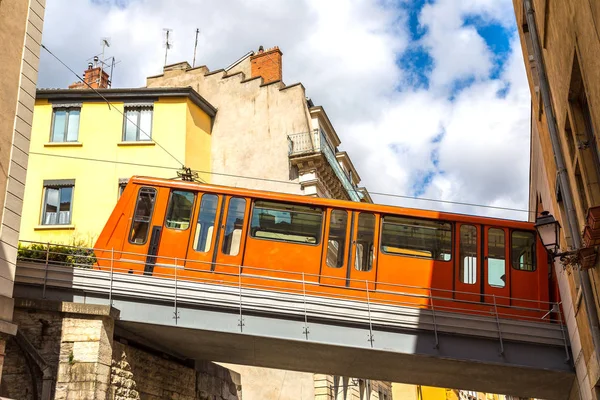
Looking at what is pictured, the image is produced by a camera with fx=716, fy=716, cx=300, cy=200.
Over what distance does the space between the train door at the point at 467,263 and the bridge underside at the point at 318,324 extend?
107 centimetres

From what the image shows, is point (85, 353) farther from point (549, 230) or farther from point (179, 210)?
point (549, 230)

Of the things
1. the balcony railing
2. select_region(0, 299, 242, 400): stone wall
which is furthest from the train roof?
the balcony railing

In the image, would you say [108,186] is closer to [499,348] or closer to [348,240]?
[348,240]

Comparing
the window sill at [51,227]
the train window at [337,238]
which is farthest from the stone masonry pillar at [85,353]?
the window sill at [51,227]

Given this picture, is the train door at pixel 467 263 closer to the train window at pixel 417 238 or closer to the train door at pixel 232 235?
the train window at pixel 417 238

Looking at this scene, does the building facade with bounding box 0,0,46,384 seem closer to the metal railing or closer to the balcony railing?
the metal railing

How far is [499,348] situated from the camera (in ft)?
42.1

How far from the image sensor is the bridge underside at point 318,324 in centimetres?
1279

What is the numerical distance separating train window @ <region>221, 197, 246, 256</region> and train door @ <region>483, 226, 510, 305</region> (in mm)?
4898

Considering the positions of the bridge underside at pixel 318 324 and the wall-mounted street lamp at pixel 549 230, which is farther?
the bridge underside at pixel 318 324

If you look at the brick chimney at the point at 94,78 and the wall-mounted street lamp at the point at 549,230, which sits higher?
the brick chimney at the point at 94,78

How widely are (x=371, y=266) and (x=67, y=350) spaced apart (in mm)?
5840

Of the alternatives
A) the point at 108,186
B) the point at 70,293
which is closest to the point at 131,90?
the point at 108,186

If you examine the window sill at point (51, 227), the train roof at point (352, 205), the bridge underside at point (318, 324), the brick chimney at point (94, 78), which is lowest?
the bridge underside at point (318, 324)
